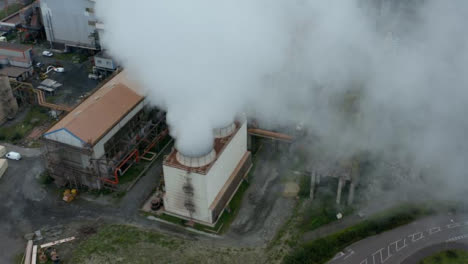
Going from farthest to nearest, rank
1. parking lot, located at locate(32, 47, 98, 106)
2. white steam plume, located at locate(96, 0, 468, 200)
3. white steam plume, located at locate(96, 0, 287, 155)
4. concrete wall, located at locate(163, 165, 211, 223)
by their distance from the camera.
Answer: parking lot, located at locate(32, 47, 98, 106) → concrete wall, located at locate(163, 165, 211, 223) → white steam plume, located at locate(96, 0, 468, 200) → white steam plume, located at locate(96, 0, 287, 155)

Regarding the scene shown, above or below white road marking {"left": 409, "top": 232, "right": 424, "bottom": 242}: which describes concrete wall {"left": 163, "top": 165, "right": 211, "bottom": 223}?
above

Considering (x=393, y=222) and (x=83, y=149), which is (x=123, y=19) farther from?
(x=393, y=222)

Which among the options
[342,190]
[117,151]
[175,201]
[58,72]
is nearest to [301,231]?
[342,190]

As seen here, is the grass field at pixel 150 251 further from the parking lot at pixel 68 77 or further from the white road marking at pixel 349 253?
the parking lot at pixel 68 77

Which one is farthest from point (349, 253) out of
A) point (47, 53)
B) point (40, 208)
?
point (47, 53)

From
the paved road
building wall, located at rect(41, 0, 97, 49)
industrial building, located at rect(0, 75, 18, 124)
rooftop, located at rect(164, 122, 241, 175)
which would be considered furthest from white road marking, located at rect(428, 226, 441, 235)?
building wall, located at rect(41, 0, 97, 49)

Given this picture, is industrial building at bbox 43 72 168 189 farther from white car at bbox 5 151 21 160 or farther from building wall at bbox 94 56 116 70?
building wall at bbox 94 56 116 70

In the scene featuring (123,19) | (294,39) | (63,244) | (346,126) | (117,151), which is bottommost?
(63,244)
